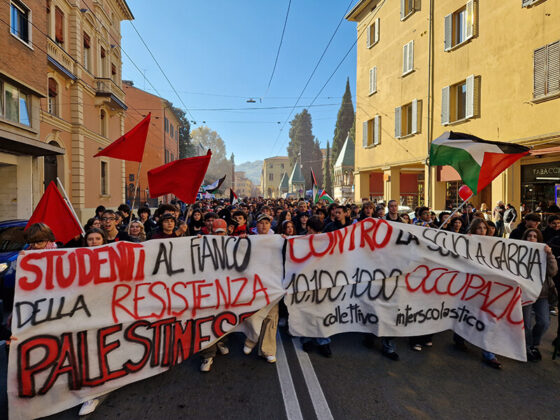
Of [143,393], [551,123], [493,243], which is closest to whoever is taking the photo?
[143,393]

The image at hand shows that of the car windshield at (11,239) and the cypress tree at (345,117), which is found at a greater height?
the cypress tree at (345,117)

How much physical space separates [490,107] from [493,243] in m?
10.5

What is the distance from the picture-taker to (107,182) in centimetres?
2111

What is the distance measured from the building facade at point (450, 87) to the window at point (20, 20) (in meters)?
16.3

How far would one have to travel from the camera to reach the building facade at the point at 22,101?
11.3 m

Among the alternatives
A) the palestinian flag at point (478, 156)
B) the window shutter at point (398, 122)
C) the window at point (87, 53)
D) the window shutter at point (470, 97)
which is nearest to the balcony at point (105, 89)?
the window at point (87, 53)

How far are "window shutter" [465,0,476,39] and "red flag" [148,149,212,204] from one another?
13194mm

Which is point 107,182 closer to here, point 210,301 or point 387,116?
point 387,116

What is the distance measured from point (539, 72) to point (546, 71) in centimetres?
25

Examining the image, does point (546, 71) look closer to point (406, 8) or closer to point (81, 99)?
point (406, 8)

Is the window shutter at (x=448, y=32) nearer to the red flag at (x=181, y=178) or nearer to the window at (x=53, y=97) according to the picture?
the red flag at (x=181, y=178)

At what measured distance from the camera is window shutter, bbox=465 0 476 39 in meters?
12.9

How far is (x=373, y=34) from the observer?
65.5 feet

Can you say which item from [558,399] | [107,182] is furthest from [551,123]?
[107,182]
